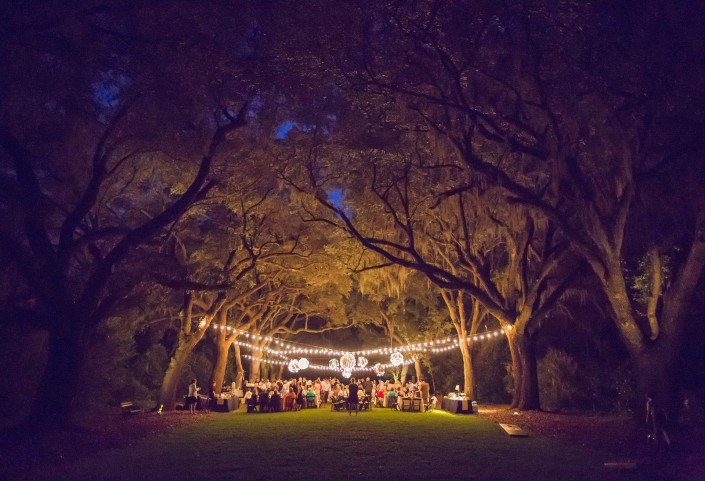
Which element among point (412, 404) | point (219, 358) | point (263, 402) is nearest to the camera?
point (263, 402)

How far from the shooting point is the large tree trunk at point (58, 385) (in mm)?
11953

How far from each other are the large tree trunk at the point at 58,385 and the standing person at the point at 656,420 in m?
11.1

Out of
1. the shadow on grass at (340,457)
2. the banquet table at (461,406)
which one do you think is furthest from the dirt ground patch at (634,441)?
the banquet table at (461,406)

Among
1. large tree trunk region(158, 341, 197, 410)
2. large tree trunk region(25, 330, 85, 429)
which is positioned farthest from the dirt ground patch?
large tree trunk region(158, 341, 197, 410)

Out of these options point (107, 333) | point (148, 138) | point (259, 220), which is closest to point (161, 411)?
point (107, 333)

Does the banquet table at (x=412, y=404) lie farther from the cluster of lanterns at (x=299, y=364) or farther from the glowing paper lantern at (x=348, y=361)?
the cluster of lanterns at (x=299, y=364)

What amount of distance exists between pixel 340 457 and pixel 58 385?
20.9 ft

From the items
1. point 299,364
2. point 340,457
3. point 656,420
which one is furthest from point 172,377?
point 656,420

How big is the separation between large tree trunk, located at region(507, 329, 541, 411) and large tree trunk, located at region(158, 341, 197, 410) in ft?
38.5

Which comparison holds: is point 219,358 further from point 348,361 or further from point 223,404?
point 348,361

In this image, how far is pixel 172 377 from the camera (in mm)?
21922

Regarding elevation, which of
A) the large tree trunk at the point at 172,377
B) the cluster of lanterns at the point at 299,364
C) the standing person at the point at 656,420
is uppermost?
the cluster of lanterns at the point at 299,364

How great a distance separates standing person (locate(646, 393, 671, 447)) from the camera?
10.1 m

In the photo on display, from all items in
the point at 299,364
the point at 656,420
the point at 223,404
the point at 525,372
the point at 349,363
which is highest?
the point at 299,364
